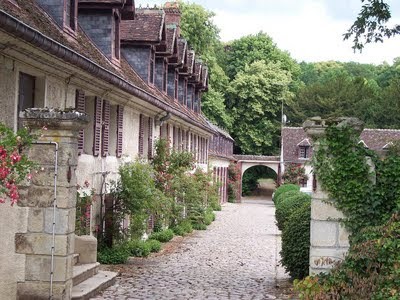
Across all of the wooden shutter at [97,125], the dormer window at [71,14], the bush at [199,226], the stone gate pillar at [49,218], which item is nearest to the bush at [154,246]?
the wooden shutter at [97,125]

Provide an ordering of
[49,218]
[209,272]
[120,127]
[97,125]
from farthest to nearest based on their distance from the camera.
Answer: [120,127]
[97,125]
[209,272]
[49,218]

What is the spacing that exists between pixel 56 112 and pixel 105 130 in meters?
7.14

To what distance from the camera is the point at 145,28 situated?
71.8ft

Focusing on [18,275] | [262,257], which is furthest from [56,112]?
[262,257]

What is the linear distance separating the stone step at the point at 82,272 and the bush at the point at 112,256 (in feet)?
10.2

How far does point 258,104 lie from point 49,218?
2116 inches

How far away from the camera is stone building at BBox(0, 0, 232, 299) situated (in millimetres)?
9281

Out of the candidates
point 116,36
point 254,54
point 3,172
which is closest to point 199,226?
point 116,36

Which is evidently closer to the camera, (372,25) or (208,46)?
(372,25)

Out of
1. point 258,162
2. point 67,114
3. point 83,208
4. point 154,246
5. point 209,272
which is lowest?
point 209,272

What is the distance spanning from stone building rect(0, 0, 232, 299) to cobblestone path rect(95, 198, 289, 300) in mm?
932

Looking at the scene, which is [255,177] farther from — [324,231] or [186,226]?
[324,231]

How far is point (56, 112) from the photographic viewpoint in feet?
30.0

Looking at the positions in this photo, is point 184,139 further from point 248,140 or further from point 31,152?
point 248,140
